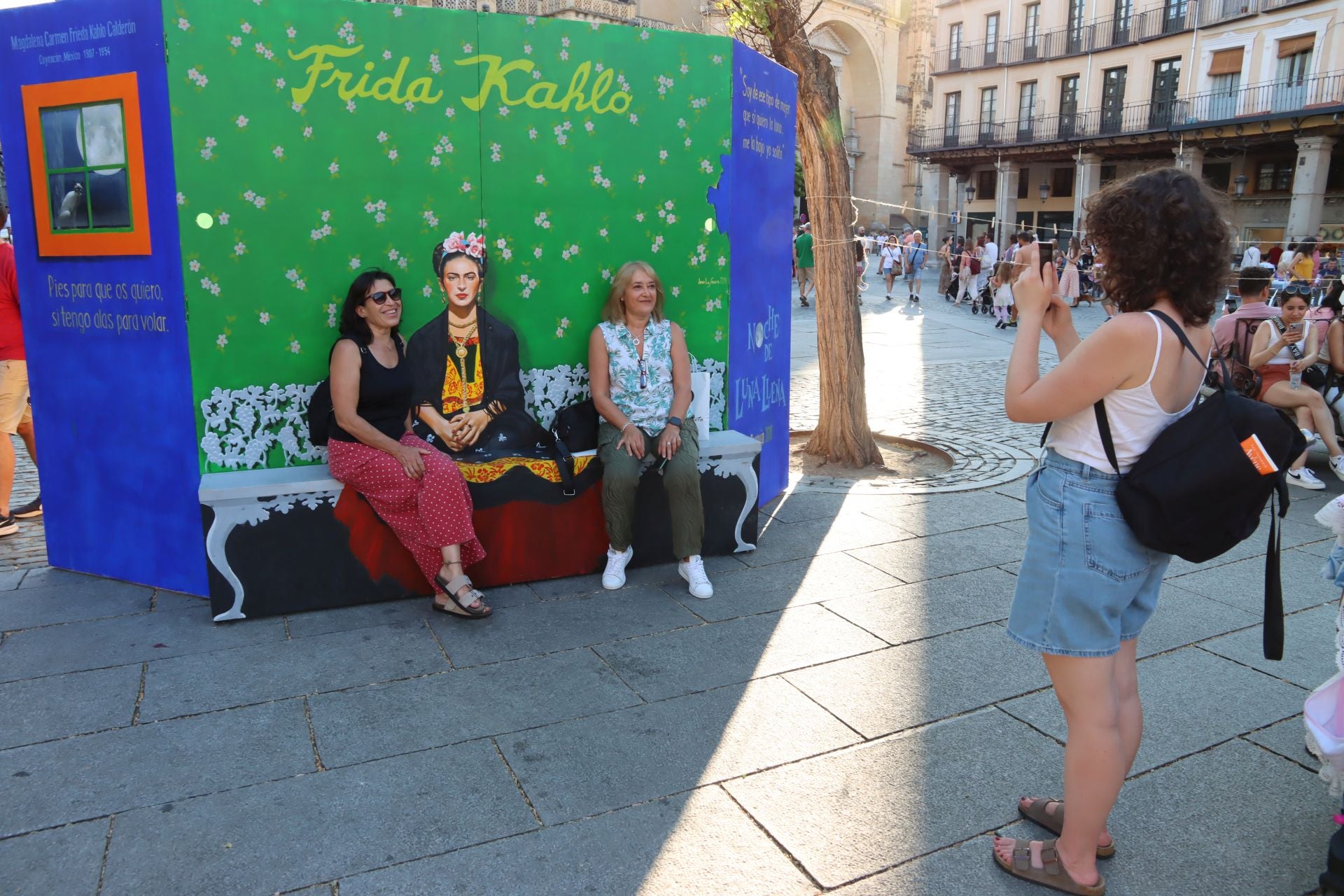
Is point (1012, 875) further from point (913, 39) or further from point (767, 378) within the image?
point (913, 39)

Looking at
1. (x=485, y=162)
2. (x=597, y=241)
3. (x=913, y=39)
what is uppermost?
(x=913, y=39)

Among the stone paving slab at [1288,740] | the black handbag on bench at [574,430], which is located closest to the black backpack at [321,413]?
the black handbag on bench at [574,430]

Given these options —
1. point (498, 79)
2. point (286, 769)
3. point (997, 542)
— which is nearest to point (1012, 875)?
point (286, 769)

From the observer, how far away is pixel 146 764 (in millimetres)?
3141

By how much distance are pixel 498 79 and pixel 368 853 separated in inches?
138

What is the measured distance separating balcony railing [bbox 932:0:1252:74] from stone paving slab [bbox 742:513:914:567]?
3265 centimetres

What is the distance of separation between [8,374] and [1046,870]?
614 centimetres

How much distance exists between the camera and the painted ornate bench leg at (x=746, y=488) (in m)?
5.20

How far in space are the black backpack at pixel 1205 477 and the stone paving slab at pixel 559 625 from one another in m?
2.38

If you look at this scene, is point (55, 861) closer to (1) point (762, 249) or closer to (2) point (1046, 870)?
(2) point (1046, 870)

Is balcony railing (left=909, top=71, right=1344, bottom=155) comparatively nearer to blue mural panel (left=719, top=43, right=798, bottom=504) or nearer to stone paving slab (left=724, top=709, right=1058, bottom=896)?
blue mural panel (left=719, top=43, right=798, bottom=504)

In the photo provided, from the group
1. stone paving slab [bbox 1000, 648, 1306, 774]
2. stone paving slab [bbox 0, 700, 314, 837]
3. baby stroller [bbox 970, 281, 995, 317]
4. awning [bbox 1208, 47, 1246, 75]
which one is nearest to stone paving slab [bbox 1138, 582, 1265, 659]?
stone paving slab [bbox 1000, 648, 1306, 774]

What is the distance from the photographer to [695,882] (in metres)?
2.57

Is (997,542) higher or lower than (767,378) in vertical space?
lower
